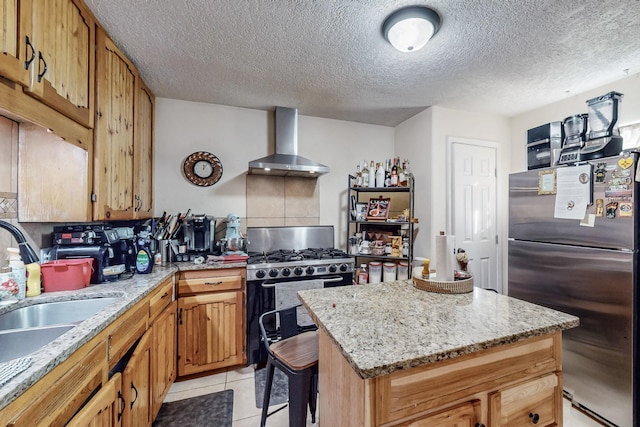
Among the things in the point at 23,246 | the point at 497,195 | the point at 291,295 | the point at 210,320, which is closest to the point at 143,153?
the point at 23,246

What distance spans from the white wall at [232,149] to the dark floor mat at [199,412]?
159 cm

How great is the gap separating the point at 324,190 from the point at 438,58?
1683 mm

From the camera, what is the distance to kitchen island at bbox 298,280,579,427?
0.78 meters

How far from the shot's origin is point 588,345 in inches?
68.6

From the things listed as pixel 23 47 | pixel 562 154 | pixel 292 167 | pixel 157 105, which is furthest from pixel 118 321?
pixel 562 154

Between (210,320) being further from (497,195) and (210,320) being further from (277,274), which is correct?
(497,195)

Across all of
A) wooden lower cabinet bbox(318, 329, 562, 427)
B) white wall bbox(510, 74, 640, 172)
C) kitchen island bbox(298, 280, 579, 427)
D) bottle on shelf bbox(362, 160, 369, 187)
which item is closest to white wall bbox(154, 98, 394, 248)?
bottle on shelf bbox(362, 160, 369, 187)

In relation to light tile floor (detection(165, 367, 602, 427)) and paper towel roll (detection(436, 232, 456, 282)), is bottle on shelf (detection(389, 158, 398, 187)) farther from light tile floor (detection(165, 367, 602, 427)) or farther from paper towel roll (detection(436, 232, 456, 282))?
light tile floor (detection(165, 367, 602, 427))

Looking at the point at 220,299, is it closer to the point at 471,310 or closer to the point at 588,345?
the point at 471,310

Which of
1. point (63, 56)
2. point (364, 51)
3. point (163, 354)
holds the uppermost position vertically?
point (364, 51)

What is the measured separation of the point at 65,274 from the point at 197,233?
1.08m

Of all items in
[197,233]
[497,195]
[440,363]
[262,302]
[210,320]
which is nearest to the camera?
[440,363]

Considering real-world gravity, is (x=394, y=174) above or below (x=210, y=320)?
above

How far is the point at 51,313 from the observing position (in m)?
1.27
